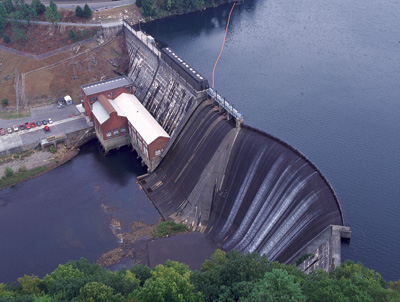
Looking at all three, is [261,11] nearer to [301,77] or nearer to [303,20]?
[303,20]

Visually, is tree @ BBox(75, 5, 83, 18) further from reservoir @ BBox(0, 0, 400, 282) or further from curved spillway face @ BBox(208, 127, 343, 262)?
curved spillway face @ BBox(208, 127, 343, 262)

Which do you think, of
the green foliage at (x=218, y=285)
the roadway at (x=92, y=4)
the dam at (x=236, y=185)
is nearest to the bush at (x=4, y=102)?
the dam at (x=236, y=185)

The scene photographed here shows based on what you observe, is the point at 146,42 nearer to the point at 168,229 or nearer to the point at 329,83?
the point at 329,83

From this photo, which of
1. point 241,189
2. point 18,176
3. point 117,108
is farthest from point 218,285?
point 18,176

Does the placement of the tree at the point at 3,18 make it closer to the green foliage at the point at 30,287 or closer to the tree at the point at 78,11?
the tree at the point at 78,11

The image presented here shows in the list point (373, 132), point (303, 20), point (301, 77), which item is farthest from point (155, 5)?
point (373, 132)

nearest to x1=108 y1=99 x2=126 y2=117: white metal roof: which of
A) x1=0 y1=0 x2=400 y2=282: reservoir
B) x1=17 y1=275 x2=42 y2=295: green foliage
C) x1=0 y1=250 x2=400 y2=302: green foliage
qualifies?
x1=0 y1=0 x2=400 y2=282: reservoir
